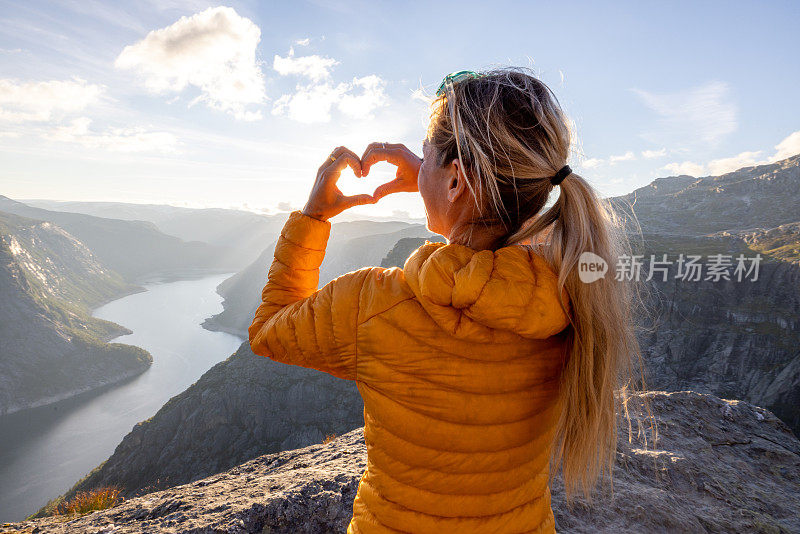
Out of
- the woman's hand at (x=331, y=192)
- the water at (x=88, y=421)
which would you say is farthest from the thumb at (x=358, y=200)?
the water at (x=88, y=421)

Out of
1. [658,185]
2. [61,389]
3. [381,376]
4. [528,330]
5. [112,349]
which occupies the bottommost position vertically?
[61,389]

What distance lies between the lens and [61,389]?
130m

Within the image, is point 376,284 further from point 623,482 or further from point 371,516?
point 623,482

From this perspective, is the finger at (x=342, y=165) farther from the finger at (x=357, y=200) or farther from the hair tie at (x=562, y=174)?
the hair tie at (x=562, y=174)

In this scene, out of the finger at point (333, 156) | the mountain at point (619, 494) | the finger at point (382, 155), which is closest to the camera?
the finger at point (333, 156)

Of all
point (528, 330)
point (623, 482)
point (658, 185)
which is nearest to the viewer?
point (528, 330)

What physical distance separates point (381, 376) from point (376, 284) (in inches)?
13.3

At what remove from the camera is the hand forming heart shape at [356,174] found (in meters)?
1.70

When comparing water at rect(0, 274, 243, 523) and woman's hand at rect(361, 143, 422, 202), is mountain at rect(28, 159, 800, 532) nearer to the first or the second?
water at rect(0, 274, 243, 523)

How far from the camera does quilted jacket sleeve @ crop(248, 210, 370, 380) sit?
1418 mm

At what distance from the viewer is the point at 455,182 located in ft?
4.98

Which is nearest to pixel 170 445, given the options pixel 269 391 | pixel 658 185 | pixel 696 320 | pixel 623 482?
pixel 269 391

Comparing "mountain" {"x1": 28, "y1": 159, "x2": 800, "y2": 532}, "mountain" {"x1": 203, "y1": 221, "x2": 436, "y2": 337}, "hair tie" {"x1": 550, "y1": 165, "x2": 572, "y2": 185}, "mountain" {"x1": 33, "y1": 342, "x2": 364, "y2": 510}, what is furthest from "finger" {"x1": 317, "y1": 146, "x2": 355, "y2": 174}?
"mountain" {"x1": 203, "y1": 221, "x2": 436, "y2": 337}

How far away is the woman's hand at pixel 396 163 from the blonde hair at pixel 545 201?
0.25m
